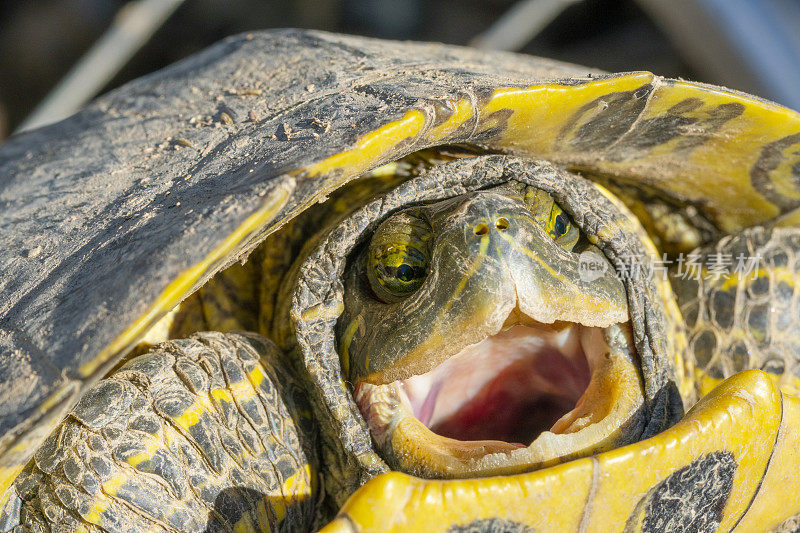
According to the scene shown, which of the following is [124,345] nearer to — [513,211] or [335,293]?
[335,293]

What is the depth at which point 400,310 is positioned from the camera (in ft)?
4.81

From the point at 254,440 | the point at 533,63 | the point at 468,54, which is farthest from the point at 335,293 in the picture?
the point at 533,63

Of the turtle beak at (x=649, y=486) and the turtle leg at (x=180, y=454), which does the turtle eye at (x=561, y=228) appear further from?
the turtle leg at (x=180, y=454)

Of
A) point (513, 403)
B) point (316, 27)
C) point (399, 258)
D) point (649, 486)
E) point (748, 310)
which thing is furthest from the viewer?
point (316, 27)

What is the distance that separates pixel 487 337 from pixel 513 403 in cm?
32

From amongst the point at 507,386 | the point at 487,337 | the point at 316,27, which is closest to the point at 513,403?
the point at 507,386

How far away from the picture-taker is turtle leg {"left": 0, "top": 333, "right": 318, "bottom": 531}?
4.44ft

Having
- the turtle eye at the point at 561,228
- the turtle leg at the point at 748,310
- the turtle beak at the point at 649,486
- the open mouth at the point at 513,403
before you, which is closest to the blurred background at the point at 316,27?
the turtle leg at the point at 748,310

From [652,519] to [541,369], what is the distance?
55cm

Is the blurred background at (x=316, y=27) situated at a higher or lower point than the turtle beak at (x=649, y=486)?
higher

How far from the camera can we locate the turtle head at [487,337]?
1.36 meters

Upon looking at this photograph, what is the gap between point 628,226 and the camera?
1.82 meters

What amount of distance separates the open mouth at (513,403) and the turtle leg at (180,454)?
0.23m

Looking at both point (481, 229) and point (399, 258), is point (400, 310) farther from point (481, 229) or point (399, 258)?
point (481, 229)
